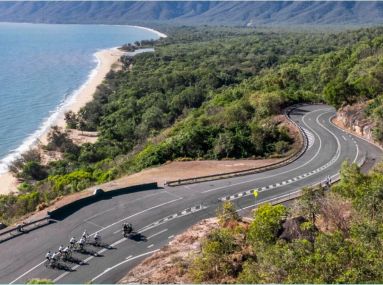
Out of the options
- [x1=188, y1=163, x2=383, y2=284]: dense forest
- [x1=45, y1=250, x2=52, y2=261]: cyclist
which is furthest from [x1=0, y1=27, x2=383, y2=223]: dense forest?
[x1=188, y1=163, x2=383, y2=284]: dense forest

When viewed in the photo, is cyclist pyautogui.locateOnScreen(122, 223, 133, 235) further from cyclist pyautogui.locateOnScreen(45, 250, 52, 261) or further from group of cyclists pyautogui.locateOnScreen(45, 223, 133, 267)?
cyclist pyautogui.locateOnScreen(45, 250, 52, 261)

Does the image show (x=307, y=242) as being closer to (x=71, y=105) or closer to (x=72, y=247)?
(x=72, y=247)

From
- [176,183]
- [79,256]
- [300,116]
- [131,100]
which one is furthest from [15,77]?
[79,256]

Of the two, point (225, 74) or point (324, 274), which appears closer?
point (324, 274)

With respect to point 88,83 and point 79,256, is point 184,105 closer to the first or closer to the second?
point 88,83

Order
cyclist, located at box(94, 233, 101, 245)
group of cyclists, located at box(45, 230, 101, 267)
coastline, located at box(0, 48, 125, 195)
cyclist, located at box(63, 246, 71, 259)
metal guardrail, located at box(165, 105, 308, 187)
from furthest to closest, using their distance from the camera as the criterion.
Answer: coastline, located at box(0, 48, 125, 195)
metal guardrail, located at box(165, 105, 308, 187)
cyclist, located at box(94, 233, 101, 245)
cyclist, located at box(63, 246, 71, 259)
group of cyclists, located at box(45, 230, 101, 267)

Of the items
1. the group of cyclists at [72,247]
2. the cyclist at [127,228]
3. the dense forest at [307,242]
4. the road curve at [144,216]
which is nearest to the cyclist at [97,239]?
the group of cyclists at [72,247]
